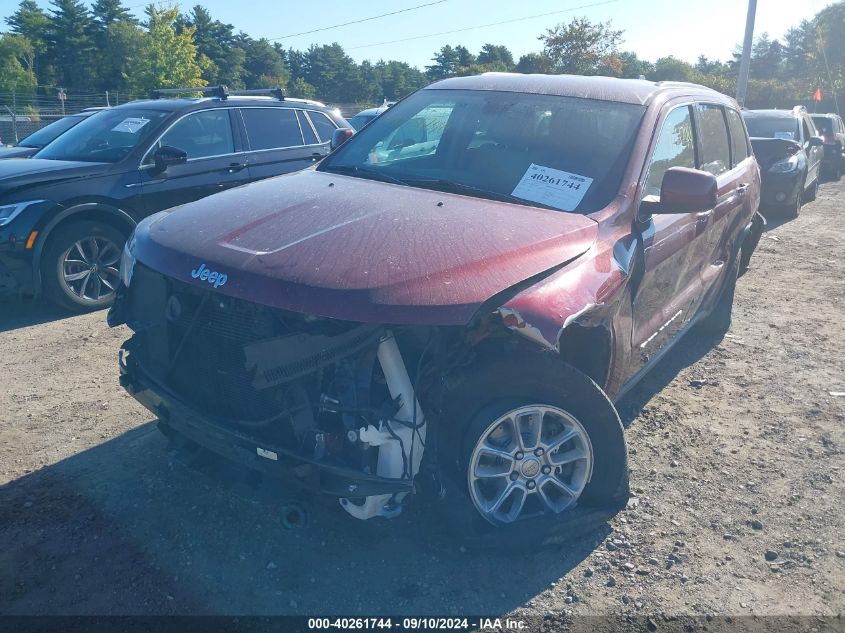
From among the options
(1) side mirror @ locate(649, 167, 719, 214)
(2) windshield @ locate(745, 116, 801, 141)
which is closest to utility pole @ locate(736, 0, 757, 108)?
(2) windshield @ locate(745, 116, 801, 141)

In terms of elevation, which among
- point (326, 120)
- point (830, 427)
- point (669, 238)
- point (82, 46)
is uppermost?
point (82, 46)

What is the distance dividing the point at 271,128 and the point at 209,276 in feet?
16.8

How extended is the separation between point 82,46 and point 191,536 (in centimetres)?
6074

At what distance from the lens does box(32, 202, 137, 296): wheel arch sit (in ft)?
19.2

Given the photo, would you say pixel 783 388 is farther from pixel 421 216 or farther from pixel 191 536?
pixel 191 536

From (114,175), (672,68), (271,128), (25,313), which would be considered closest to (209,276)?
(114,175)

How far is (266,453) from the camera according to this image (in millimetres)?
2748

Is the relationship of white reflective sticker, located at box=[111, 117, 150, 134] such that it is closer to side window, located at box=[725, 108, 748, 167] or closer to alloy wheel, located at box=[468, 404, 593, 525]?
side window, located at box=[725, 108, 748, 167]

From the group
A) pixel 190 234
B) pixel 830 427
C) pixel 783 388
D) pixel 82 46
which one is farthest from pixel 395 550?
pixel 82 46

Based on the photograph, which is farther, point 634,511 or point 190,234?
point 634,511

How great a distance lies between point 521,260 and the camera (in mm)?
2920

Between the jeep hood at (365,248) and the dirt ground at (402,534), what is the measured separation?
857mm

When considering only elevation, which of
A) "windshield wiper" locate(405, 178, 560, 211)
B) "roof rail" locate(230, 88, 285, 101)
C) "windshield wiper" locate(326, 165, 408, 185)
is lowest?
"windshield wiper" locate(405, 178, 560, 211)

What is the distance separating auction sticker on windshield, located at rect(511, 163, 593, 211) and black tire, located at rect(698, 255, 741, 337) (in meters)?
2.50
